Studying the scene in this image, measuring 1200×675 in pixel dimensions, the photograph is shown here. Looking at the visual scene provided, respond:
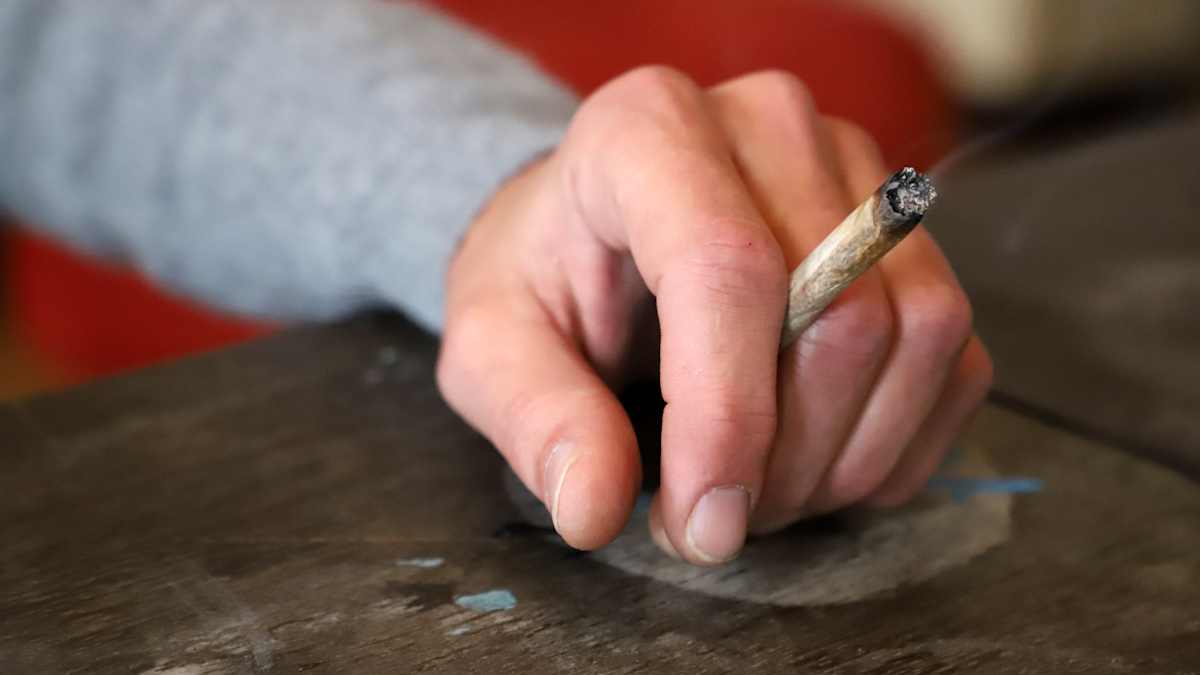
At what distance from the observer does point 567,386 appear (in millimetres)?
435

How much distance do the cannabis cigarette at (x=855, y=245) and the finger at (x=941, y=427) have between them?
88 mm

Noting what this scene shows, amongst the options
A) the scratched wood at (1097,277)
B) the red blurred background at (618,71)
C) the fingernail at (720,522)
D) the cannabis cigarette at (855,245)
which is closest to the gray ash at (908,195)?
the cannabis cigarette at (855,245)

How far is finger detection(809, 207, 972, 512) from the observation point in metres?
0.42

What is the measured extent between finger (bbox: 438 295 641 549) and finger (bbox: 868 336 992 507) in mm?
121

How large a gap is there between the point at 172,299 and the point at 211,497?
794 mm

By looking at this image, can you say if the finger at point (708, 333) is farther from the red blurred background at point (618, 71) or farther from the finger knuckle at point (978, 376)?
the red blurred background at point (618, 71)

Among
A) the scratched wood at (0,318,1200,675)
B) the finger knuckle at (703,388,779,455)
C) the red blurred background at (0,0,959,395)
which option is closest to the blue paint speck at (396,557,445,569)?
the scratched wood at (0,318,1200,675)

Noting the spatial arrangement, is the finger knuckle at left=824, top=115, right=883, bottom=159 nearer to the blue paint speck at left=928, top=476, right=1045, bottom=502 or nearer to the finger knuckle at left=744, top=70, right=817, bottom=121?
the finger knuckle at left=744, top=70, right=817, bottom=121

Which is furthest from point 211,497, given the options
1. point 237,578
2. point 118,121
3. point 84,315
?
point 84,315

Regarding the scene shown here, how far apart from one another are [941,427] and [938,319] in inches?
2.4

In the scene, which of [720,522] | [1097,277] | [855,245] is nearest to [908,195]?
[855,245]

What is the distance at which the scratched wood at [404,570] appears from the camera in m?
0.38

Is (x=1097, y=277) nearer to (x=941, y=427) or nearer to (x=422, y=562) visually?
(x=941, y=427)

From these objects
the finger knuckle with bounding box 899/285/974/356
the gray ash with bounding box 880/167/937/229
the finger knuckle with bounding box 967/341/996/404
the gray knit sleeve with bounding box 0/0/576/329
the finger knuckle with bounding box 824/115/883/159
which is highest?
the gray knit sleeve with bounding box 0/0/576/329
